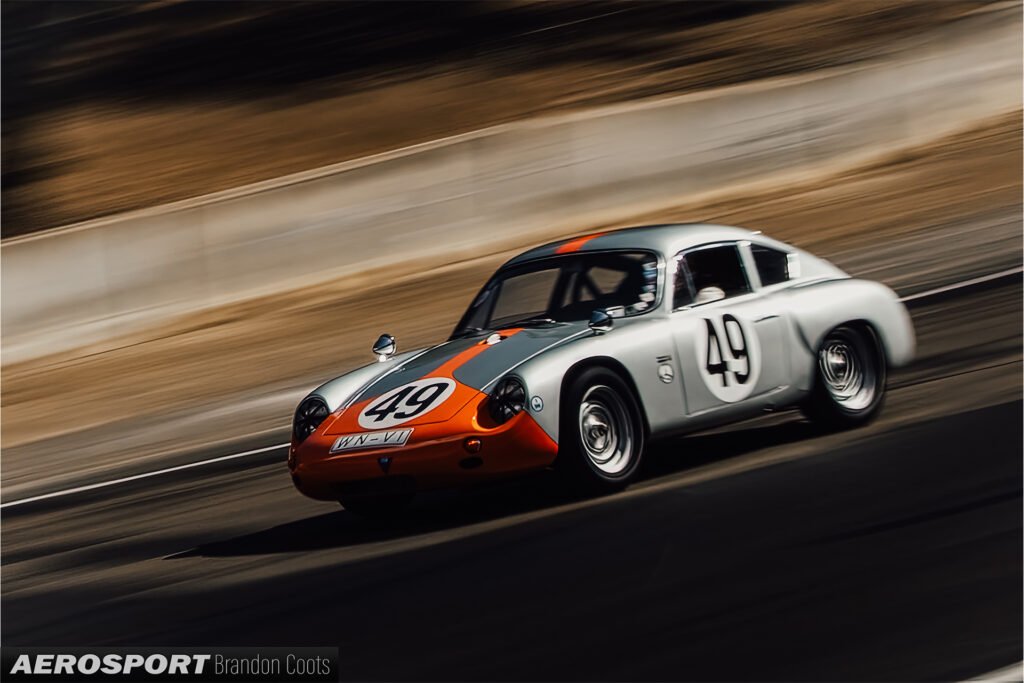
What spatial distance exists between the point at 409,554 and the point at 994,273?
760 centimetres

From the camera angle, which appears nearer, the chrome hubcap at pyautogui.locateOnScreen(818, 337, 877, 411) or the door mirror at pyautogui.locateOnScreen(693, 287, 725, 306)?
the door mirror at pyautogui.locateOnScreen(693, 287, 725, 306)

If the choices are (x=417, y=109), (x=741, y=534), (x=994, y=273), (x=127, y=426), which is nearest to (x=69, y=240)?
(x=127, y=426)

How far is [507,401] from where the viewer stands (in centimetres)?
693

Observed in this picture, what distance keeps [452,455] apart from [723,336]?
5.74ft

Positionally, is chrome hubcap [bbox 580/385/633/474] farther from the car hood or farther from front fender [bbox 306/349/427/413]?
front fender [bbox 306/349/427/413]

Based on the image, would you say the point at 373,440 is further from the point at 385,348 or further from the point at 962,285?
the point at 962,285

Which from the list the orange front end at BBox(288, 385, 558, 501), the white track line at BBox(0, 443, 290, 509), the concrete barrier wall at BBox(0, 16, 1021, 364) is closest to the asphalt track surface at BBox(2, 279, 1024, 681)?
the orange front end at BBox(288, 385, 558, 501)

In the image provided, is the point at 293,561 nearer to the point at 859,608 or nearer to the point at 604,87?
the point at 859,608

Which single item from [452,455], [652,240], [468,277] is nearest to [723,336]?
[652,240]

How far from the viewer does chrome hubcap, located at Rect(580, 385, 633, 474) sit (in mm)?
7137

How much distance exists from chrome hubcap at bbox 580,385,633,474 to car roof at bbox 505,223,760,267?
111 cm

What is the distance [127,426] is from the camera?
12586 millimetres

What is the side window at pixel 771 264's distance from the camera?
8.35 meters

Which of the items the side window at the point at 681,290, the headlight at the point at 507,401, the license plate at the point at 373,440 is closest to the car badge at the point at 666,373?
the side window at the point at 681,290
